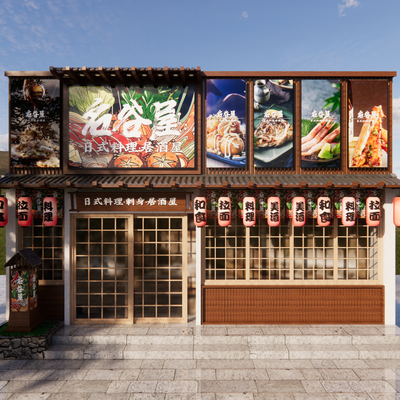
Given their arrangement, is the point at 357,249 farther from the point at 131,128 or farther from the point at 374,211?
the point at 131,128

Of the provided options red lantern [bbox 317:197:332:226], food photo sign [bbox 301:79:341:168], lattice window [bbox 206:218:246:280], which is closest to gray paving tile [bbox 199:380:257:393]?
lattice window [bbox 206:218:246:280]

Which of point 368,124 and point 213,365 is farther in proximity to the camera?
point 368,124

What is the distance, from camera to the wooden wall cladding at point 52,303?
31.3ft

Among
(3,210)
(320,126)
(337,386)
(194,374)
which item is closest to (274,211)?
(320,126)

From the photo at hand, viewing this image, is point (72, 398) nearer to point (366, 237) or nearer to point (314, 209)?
point (314, 209)

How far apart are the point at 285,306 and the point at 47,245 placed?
9801mm

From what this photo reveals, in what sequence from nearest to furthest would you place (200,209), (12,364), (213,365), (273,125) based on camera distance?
(213,365) → (12,364) → (200,209) → (273,125)

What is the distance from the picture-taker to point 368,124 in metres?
9.61

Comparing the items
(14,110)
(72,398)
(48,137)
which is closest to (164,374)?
(72,398)

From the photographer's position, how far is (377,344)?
841cm

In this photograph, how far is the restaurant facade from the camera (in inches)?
368

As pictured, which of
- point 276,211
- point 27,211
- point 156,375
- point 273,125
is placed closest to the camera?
point 156,375

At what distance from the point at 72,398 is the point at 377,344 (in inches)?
388

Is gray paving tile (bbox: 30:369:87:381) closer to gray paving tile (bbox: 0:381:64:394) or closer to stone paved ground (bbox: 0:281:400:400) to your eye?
stone paved ground (bbox: 0:281:400:400)
